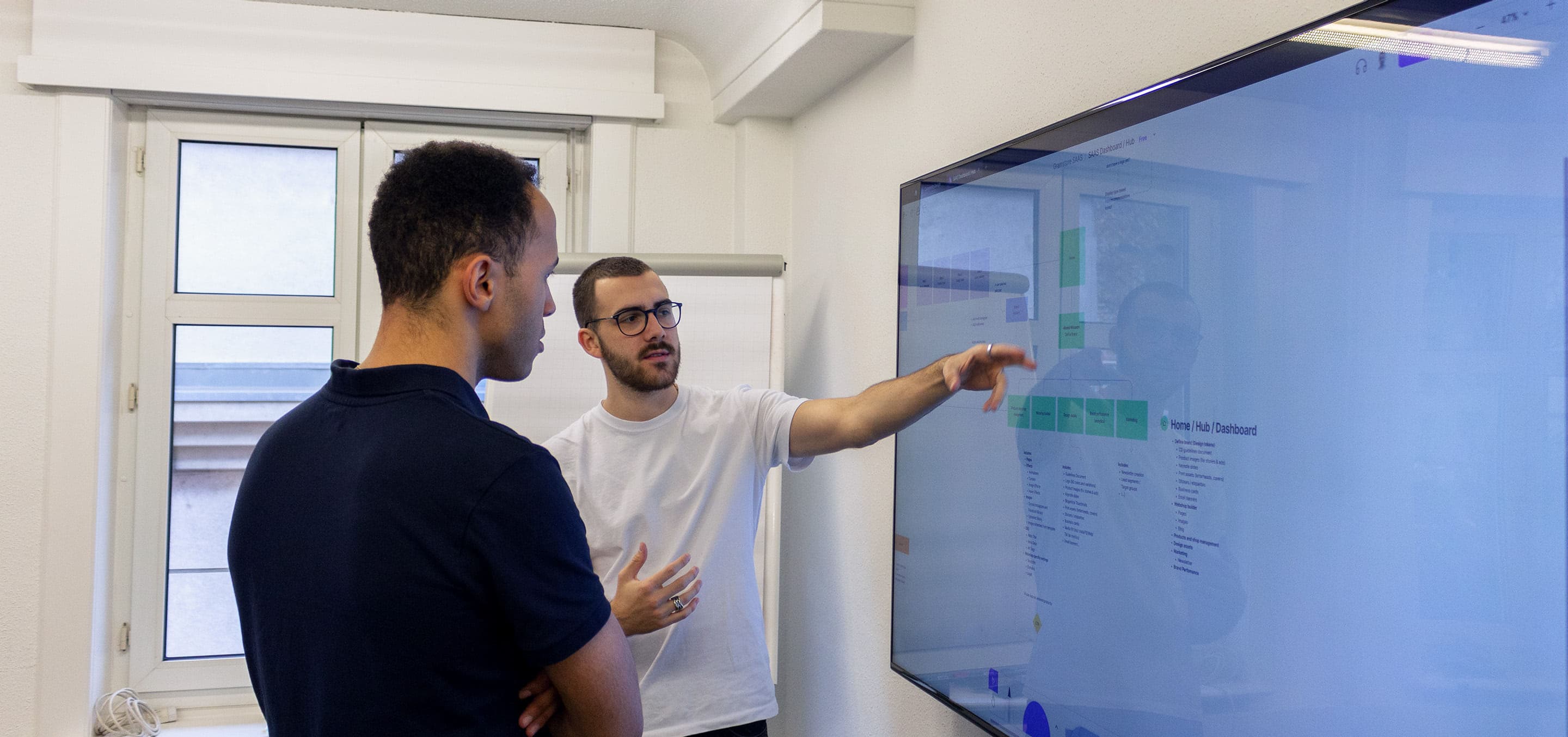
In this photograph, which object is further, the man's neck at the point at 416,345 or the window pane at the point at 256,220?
the window pane at the point at 256,220

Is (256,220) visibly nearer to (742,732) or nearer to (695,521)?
(695,521)

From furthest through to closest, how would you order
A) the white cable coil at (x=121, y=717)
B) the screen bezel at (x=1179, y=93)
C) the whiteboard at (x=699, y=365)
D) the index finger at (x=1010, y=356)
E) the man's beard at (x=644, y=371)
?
the white cable coil at (x=121, y=717) < the whiteboard at (x=699, y=365) < the man's beard at (x=644, y=371) < the index finger at (x=1010, y=356) < the screen bezel at (x=1179, y=93)

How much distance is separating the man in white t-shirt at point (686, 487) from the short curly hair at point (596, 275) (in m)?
0.06

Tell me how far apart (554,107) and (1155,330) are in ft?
7.95

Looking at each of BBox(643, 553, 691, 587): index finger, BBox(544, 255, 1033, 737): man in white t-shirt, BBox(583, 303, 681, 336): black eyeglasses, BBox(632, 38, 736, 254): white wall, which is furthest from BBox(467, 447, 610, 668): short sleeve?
BBox(632, 38, 736, 254): white wall

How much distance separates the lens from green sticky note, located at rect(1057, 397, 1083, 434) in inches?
57.5

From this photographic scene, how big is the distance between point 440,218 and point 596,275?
1293 mm

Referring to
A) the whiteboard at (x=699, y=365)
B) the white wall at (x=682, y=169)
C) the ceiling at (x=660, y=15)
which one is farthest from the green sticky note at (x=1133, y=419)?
the white wall at (x=682, y=169)

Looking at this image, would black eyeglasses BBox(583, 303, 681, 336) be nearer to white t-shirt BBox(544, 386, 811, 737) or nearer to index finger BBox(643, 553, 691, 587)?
white t-shirt BBox(544, 386, 811, 737)

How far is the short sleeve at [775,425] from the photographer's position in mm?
2107

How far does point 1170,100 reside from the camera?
1.28m

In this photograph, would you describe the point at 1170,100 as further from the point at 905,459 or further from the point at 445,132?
the point at 445,132

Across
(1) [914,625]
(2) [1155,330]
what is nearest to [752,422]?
(1) [914,625]

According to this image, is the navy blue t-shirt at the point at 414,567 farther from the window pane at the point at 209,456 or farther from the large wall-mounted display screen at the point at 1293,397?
the window pane at the point at 209,456
